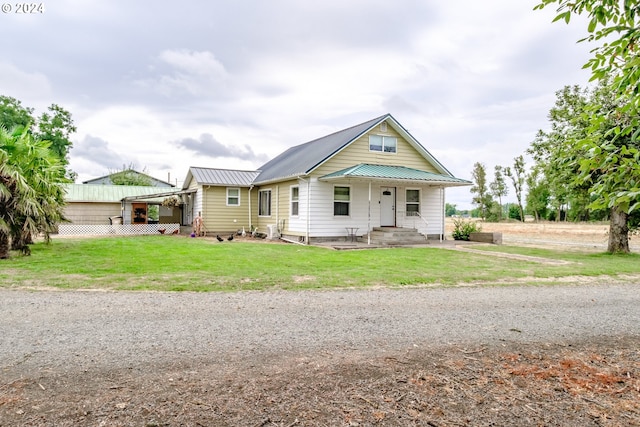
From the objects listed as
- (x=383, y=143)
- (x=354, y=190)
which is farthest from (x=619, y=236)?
(x=354, y=190)

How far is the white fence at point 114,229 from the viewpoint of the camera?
22016mm

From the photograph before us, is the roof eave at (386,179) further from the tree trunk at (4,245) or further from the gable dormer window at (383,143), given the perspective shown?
the tree trunk at (4,245)

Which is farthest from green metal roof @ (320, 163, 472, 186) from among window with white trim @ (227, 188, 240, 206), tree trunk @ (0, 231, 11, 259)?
tree trunk @ (0, 231, 11, 259)

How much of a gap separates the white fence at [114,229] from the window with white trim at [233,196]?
485 centimetres

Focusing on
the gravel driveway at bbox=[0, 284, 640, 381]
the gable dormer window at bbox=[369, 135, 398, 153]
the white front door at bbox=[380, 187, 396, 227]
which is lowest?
the gravel driveway at bbox=[0, 284, 640, 381]

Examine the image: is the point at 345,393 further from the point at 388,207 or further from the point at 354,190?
the point at 388,207

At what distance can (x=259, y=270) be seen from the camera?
350 inches

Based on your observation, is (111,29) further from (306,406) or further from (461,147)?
(461,147)

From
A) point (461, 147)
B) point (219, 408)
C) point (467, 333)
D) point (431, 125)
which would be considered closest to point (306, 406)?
point (219, 408)

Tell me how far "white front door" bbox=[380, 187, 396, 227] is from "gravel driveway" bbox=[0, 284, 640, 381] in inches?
452

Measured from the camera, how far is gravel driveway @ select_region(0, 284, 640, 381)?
12.5 ft

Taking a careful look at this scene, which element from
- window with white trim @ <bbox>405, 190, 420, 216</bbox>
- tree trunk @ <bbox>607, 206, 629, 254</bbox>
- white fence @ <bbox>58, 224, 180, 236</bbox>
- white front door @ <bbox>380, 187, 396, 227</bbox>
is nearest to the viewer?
tree trunk @ <bbox>607, 206, 629, 254</bbox>

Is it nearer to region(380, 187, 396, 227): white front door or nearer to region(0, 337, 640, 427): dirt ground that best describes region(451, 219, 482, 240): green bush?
region(380, 187, 396, 227): white front door

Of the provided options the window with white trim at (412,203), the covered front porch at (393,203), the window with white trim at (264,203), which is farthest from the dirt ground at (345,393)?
the window with white trim at (264,203)
